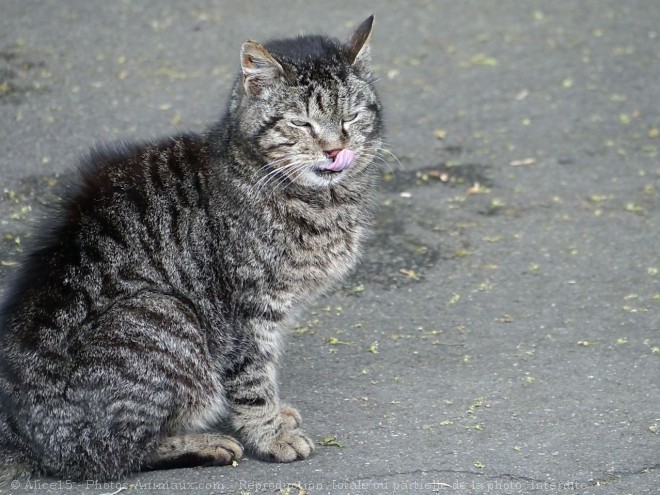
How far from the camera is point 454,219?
635cm

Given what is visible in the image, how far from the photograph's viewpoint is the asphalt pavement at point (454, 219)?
13.9 feet

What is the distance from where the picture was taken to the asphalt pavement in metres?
4.22

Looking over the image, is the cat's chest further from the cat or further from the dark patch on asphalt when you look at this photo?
the dark patch on asphalt

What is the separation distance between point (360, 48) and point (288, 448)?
5.83 feet

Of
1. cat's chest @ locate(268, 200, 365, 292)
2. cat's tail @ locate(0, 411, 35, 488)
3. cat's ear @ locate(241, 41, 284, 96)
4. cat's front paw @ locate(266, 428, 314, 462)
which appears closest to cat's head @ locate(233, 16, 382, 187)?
cat's ear @ locate(241, 41, 284, 96)

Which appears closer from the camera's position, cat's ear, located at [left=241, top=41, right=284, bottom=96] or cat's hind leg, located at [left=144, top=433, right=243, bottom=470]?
cat's hind leg, located at [left=144, top=433, right=243, bottom=470]

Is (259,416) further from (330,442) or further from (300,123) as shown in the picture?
(300,123)

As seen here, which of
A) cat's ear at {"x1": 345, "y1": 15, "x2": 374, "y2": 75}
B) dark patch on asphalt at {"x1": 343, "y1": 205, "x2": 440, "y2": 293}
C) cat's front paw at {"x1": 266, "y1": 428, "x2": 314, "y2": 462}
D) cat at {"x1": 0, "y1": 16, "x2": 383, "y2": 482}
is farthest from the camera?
dark patch on asphalt at {"x1": 343, "y1": 205, "x2": 440, "y2": 293}

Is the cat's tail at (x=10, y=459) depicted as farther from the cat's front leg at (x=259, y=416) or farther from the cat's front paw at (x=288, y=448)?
the cat's front paw at (x=288, y=448)

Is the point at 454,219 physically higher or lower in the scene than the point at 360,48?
lower

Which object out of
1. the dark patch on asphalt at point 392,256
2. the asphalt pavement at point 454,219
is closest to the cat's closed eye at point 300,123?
the asphalt pavement at point 454,219

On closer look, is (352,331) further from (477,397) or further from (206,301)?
(206,301)

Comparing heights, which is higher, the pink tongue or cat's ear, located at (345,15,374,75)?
cat's ear, located at (345,15,374,75)

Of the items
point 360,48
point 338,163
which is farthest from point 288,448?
point 360,48
